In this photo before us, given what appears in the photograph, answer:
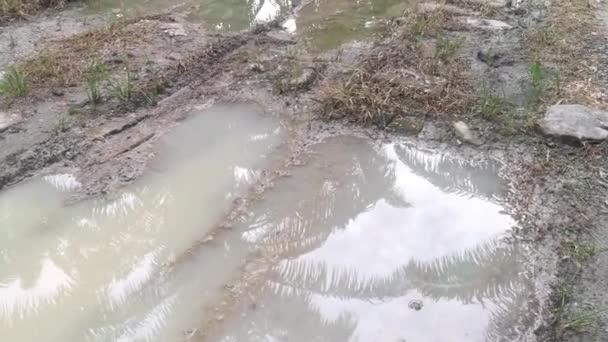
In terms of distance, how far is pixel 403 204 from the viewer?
3.56m

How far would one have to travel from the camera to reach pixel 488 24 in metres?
5.47

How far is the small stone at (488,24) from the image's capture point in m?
5.39

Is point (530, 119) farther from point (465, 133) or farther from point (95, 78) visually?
point (95, 78)

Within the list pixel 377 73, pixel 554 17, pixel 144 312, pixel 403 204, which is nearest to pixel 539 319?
pixel 403 204

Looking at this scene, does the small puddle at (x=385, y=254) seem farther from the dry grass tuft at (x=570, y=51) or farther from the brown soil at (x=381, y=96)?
the dry grass tuft at (x=570, y=51)

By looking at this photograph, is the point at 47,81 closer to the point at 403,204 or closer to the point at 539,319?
the point at 403,204

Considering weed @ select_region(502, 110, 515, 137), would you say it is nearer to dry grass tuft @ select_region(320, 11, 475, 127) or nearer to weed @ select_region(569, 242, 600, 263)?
dry grass tuft @ select_region(320, 11, 475, 127)

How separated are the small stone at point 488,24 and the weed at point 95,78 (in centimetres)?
341

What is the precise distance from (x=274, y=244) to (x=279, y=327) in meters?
0.59

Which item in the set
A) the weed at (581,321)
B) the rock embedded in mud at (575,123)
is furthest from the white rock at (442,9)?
the weed at (581,321)

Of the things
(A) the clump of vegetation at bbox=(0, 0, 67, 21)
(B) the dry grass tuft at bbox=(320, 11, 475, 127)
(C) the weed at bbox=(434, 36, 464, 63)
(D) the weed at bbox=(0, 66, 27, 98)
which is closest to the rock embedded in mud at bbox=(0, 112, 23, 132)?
(D) the weed at bbox=(0, 66, 27, 98)

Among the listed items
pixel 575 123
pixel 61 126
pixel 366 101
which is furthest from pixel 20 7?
pixel 575 123

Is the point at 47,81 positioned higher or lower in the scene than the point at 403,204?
higher

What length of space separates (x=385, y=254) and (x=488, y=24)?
3240 millimetres
